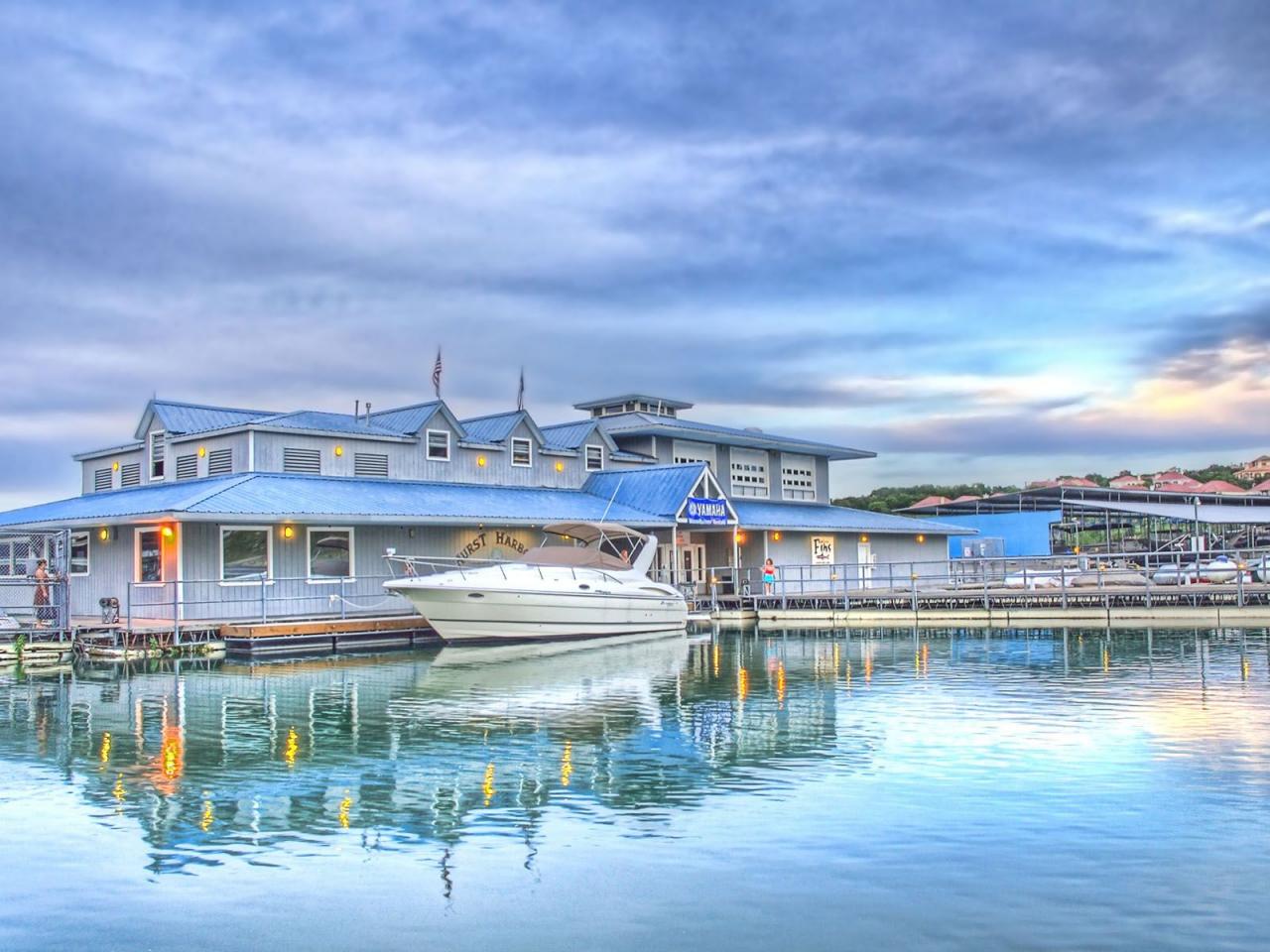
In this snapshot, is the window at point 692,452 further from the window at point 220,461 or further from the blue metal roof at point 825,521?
the window at point 220,461

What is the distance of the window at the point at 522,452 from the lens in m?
41.5

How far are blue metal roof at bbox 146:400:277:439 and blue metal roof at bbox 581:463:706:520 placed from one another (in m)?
11.7

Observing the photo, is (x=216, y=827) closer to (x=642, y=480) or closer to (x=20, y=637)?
(x=20, y=637)

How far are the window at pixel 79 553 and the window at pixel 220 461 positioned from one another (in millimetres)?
3826

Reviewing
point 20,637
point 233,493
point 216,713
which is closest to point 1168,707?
point 216,713

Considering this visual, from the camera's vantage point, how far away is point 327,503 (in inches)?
1257

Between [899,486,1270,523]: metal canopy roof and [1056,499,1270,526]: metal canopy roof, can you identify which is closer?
[1056,499,1270,526]: metal canopy roof

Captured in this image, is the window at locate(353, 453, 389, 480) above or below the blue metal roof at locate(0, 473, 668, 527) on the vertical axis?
above

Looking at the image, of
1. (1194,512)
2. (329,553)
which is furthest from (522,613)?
(1194,512)

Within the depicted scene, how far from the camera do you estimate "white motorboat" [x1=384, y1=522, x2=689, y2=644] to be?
99.9 feet

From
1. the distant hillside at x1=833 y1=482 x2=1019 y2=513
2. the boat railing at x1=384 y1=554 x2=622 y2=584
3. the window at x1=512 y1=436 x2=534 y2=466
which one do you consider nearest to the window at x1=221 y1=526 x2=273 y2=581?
the boat railing at x1=384 y1=554 x2=622 y2=584

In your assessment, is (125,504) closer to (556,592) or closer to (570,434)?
(556,592)

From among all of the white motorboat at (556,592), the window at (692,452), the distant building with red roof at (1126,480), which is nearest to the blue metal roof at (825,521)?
the window at (692,452)

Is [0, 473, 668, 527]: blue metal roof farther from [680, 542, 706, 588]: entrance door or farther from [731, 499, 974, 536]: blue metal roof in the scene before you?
[731, 499, 974, 536]: blue metal roof
